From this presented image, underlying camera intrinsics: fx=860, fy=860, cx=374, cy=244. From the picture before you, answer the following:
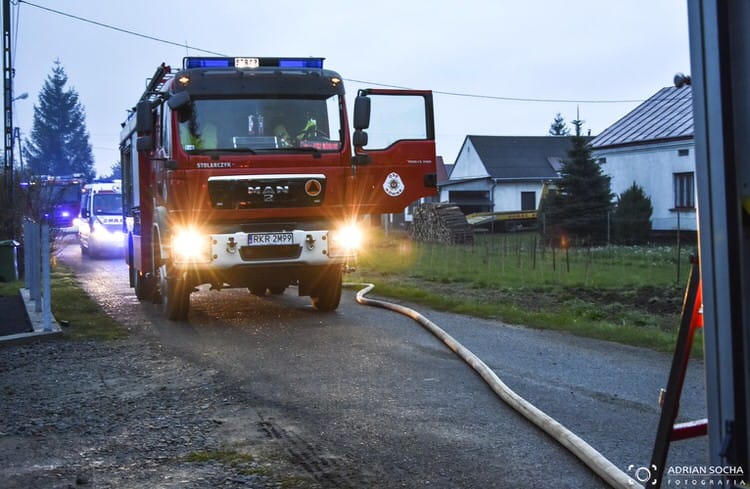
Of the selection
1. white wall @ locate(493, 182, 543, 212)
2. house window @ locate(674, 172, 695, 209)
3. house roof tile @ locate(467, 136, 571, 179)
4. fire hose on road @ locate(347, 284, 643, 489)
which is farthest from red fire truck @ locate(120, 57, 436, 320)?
house roof tile @ locate(467, 136, 571, 179)

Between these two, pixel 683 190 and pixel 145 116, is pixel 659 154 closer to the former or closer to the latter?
pixel 683 190

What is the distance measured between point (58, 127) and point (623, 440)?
114050mm

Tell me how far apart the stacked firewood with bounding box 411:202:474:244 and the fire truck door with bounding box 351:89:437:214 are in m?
24.1

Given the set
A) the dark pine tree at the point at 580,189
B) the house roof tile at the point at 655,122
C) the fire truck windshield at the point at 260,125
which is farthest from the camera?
the dark pine tree at the point at 580,189

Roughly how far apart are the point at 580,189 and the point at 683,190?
383cm

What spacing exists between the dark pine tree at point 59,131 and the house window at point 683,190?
9064 cm

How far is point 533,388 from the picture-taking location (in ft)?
22.9

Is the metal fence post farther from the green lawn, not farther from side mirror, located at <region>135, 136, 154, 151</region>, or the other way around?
the green lawn

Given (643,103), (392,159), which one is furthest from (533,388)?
(643,103)

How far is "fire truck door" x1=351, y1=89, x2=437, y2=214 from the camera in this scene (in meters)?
11.1

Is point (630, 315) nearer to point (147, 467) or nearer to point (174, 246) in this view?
point (174, 246)

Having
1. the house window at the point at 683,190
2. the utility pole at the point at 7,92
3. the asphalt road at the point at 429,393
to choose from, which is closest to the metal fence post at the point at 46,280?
the asphalt road at the point at 429,393

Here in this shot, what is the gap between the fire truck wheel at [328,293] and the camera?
1208 centimetres

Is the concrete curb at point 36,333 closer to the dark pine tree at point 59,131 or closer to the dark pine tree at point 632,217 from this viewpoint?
the dark pine tree at point 632,217
